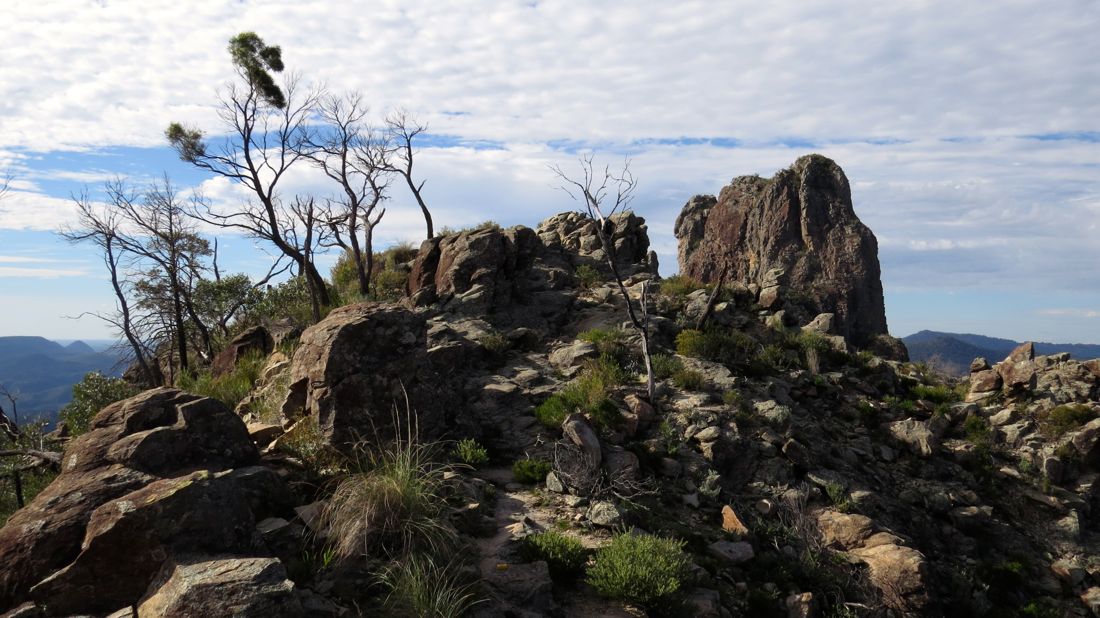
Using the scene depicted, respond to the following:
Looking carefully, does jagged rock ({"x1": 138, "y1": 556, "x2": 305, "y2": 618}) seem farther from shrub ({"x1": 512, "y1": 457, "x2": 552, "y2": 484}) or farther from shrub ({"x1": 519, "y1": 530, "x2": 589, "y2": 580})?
shrub ({"x1": 512, "y1": 457, "x2": 552, "y2": 484})

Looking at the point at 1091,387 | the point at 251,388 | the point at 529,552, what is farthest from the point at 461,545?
the point at 1091,387

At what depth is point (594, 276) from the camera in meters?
22.3

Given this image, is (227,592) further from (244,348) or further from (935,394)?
(935,394)

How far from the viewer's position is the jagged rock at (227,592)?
5.73 meters

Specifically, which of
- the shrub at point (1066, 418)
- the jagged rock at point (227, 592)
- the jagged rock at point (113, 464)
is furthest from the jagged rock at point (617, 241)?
the jagged rock at point (227, 592)

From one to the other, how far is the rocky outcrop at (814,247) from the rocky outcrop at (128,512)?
61345 mm

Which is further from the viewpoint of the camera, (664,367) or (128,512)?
(664,367)

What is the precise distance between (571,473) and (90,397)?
49.0 ft

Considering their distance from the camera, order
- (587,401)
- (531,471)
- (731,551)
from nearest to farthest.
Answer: (731,551), (531,471), (587,401)

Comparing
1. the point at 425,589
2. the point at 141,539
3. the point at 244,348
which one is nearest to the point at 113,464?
the point at 141,539

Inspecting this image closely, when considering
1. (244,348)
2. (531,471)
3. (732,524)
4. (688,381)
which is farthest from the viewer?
(244,348)

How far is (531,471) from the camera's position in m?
11.6

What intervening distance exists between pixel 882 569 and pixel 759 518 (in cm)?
211

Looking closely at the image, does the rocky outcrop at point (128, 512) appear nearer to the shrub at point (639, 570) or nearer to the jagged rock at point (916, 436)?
the shrub at point (639, 570)
